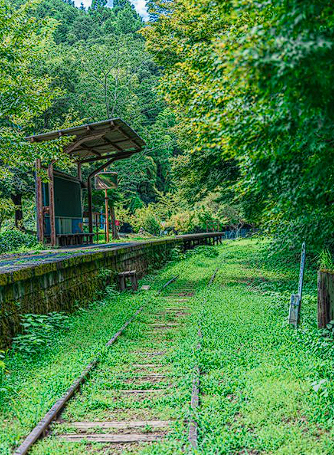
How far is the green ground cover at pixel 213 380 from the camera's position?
12.1 feet

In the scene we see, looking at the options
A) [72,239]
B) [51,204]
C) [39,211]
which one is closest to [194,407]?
[51,204]

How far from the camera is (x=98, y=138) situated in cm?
1538

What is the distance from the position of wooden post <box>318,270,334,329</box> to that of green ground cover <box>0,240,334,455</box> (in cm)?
28

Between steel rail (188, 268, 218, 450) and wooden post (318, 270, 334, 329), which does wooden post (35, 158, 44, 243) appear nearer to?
steel rail (188, 268, 218, 450)

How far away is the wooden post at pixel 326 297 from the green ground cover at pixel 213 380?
0.28m

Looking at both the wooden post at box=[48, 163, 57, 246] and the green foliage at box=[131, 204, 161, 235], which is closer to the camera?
the wooden post at box=[48, 163, 57, 246]

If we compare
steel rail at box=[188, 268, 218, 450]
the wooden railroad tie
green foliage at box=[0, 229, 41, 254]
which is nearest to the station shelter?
green foliage at box=[0, 229, 41, 254]

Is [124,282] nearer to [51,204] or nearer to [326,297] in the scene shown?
[51,204]

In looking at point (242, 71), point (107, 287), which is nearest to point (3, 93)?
point (107, 287)

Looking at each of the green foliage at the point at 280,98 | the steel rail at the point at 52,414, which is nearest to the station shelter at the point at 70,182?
the green foliage at the point at 280,98

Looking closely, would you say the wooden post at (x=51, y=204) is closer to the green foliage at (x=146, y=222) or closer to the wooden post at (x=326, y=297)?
the wooden post at (x=326, y=297)

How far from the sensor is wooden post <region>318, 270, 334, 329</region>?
6.33 meters

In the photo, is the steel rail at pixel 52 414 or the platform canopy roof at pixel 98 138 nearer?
the steel rail at pixel 52 414

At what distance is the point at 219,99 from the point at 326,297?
3.87m
